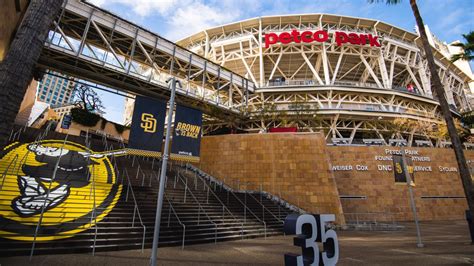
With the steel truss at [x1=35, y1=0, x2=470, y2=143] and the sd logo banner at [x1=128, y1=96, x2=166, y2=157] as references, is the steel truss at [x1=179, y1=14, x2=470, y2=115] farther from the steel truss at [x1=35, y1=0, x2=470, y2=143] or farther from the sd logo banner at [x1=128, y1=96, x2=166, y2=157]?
the sd logo banner at [x1=128, y1=96, x2=166, y2=157]

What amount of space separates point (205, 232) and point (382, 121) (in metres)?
35.2

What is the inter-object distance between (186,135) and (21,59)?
3866 mm

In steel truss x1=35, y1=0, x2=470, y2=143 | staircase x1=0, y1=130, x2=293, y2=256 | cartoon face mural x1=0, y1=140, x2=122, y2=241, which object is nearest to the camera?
staircase x1=0, y1=130, x2=293, y2=256

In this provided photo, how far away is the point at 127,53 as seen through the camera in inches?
1022

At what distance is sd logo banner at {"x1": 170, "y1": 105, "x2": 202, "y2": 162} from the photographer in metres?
6.57

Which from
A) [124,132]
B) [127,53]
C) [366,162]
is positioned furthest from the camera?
[124,132]

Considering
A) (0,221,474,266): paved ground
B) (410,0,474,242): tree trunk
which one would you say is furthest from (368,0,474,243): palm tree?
(0,221,474,266): paved ground

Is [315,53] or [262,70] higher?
[315,53]

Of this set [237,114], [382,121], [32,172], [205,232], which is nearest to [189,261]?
[205,232]

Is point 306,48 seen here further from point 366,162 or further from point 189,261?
point 189,261

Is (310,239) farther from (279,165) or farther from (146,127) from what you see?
(279,165)

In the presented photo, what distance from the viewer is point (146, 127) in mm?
6191

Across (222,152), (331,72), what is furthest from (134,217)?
(331,72)

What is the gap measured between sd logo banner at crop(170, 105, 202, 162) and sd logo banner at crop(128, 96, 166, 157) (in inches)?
17.2
